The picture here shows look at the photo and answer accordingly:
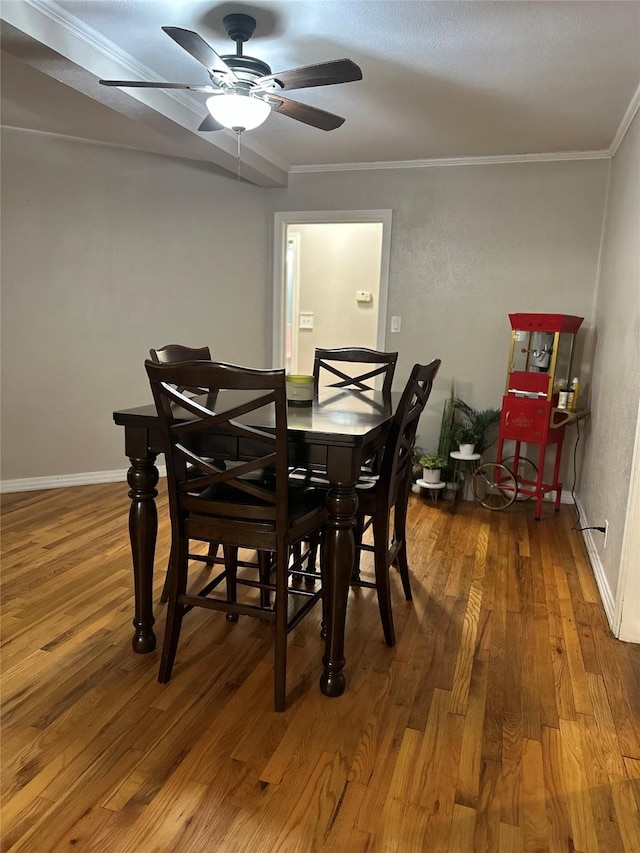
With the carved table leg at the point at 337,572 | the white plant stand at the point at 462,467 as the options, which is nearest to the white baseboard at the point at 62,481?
the white plant stand at the point at 462,467

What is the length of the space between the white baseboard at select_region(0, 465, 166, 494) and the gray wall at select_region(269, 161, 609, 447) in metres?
2.22

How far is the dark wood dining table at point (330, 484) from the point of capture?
69.6 inches

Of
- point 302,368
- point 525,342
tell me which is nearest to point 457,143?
point 525,342

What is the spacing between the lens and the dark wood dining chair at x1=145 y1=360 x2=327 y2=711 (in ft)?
5.34

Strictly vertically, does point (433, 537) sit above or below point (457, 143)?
below

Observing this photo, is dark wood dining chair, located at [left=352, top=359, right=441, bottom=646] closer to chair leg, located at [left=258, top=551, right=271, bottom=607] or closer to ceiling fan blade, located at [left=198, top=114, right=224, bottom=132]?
chair leg, located at [left=258, top=551, right=271, bottom=607]

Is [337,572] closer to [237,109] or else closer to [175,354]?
[175,354]

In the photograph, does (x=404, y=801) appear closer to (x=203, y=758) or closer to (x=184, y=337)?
(x=203, y=758)

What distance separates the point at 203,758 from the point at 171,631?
0.41 m

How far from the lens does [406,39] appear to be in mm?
2381

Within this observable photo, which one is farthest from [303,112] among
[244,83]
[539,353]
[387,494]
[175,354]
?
[539,353]

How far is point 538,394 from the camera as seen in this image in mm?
3631

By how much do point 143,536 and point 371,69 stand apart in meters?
2.26

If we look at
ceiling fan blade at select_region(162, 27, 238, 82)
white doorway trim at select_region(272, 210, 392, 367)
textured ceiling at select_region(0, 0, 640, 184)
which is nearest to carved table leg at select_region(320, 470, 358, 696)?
ceiling fan blade at select_region(162, 27, 238, 82)
